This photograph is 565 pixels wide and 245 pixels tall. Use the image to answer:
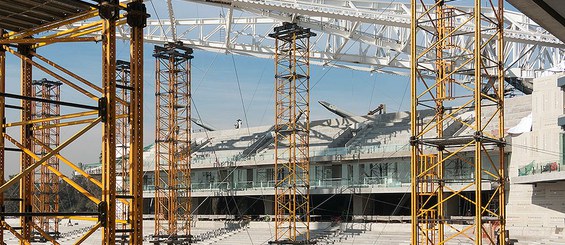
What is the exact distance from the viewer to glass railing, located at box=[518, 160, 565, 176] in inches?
1410

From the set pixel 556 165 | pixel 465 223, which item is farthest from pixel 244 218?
pixel 556 165

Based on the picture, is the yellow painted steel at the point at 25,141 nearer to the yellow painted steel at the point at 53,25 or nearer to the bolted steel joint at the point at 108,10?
Result: the yellow painted steel at the point at 53,25

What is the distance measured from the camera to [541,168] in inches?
1483

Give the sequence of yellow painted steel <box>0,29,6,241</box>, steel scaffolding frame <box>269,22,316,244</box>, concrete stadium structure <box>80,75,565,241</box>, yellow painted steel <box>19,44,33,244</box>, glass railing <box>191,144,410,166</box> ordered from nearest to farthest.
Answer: yellow painted steel <box>0,29,6,241</box> → yellow painted steel <box>19,44,33,244</box> → concrete stadium structure <box>80,75,565,241</box> → steel scaffolding frame <box>269,22,316,244</box> → glass railing <box>191,144,410,166</box>

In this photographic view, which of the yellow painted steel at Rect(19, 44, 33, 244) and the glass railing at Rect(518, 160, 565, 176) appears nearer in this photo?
the yellow painted steel at Rect(19, 44, 33, 244)

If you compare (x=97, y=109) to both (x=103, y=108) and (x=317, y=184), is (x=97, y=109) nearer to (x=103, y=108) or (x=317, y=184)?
(x=103, y=108)

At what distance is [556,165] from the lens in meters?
36.0

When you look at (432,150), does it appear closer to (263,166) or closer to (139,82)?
(263,166)

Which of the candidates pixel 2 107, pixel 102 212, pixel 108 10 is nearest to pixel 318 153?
pixel 2 107

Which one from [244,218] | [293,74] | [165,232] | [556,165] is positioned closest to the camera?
[556,165]

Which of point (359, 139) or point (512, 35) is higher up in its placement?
point (512, 35)

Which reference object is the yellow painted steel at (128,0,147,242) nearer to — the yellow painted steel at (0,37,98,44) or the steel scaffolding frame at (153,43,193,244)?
the yellow painted steel at (0,37,98,44)

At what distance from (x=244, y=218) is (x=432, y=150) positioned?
745 inches

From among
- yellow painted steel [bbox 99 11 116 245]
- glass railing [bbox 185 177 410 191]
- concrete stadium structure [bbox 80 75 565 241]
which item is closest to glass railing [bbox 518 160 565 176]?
concrete stadium structure [bbox 80 75 565 241]
